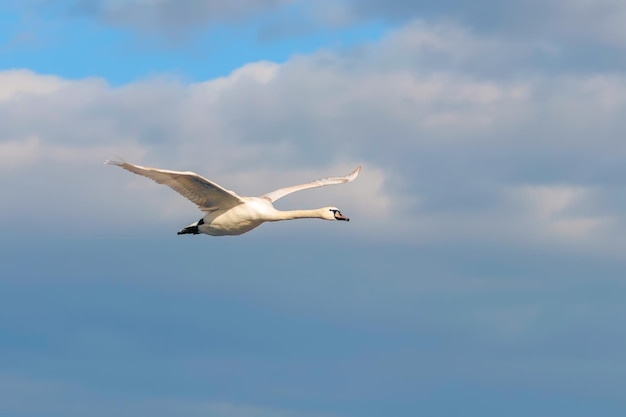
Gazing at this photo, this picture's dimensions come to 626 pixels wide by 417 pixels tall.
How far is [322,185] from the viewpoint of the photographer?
8931cm

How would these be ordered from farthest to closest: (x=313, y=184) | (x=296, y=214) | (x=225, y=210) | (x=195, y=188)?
(x=313, y=184), (x=296, y=214), (x=225, y=210), (x=195, y=188)

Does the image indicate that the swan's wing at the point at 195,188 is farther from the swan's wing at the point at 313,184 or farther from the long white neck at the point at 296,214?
the swan's wing at the point at 313,184

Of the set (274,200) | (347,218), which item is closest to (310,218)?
(347,218)

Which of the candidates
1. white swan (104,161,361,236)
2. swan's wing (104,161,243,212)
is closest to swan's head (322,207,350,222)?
white swan (104,161,361,236)

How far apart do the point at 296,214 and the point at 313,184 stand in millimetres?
13204

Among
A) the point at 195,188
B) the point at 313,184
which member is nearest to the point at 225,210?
the point at 195,188

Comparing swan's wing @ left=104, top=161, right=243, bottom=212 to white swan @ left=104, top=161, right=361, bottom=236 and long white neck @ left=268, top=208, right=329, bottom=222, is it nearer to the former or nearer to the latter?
white swan @ left=104, top=161, right=361, bottom=236

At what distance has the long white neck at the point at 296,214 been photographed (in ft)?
243

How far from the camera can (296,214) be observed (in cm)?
7550

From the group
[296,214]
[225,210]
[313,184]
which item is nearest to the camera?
[225,210]

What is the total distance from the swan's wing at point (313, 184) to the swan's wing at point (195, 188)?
9791mm

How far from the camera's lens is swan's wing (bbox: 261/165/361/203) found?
8475cm

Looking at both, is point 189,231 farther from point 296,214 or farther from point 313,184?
point 313,184

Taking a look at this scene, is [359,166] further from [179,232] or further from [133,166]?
[133,166]
